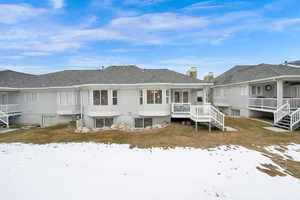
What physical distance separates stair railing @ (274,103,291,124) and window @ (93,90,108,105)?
15.1 meters

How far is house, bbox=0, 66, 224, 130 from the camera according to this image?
12.7 m

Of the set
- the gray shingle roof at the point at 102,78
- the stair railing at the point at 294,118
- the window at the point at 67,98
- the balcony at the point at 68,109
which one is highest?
the gray shingle roof at the point at 102,78

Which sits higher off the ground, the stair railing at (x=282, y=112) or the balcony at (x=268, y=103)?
the balcony at (x=268, y=103)

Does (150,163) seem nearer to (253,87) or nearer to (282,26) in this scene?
(253,87)

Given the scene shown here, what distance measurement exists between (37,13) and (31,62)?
663 inches

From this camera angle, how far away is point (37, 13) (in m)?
15.1

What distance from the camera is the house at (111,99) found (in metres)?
12.7

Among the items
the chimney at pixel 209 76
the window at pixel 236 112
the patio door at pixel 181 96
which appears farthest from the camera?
the chimney at pixel 209 76

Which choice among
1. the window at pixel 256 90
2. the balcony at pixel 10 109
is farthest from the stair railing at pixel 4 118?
the window at pixel 256 90

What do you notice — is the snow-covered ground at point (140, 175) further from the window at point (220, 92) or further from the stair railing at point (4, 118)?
the window at point (220, 92)

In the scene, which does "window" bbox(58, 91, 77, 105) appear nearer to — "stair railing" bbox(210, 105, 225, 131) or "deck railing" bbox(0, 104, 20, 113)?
"deck railing" bbox(0, 104, 20, 113)

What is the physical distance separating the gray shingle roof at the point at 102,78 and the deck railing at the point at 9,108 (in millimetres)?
2202

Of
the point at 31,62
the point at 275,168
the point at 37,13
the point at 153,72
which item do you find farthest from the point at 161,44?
the point at 31,62

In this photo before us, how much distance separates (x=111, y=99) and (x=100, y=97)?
1027mm
